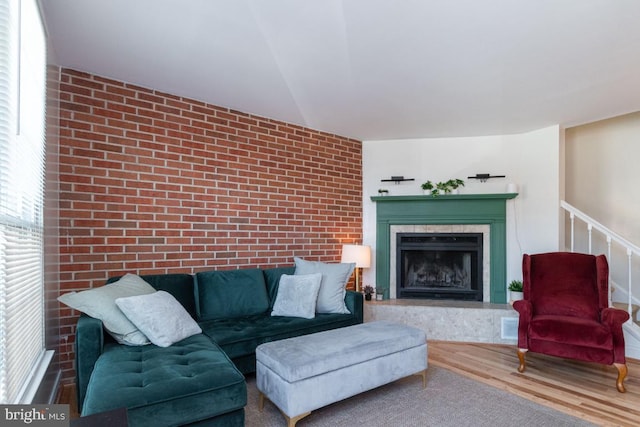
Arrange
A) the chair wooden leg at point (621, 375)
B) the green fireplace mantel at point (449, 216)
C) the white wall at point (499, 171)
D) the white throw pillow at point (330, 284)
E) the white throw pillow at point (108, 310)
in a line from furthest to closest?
the green fireplace mantel at point (449, 216) → the white wall at point (499, 171) → the white throw pillow at point (330, 284) → the chair wooden leg at point (621, 375) → the white throw pillow at point (108, 310)

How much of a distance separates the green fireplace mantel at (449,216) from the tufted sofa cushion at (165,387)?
2899mm

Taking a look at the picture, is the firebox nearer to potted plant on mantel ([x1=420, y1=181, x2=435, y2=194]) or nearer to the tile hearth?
the tile hearth

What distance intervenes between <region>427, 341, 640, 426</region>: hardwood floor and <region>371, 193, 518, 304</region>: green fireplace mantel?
0.94 m

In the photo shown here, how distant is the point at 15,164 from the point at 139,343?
4.03ft

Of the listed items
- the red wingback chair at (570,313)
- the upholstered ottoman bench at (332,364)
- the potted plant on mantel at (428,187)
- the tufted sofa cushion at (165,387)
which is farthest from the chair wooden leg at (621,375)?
the tufted sofa cushion at (165,387)

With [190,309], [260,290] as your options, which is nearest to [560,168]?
[260,290]

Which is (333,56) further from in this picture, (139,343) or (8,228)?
(139,343)

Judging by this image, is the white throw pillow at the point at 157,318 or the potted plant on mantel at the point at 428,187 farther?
the potted plant on mantel at the point at 428,187

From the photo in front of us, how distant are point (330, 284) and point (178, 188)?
5.27ft

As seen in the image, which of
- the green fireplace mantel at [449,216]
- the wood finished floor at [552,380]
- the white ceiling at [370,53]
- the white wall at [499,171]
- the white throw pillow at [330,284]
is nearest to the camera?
the white ceiling at [370,53]

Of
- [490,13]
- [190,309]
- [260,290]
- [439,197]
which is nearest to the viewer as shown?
[490,13]

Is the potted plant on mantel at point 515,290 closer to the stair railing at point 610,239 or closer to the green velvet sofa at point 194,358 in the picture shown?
the stair railing at point 610,239

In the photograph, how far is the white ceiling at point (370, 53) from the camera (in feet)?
6.56

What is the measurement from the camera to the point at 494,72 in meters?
2.72
